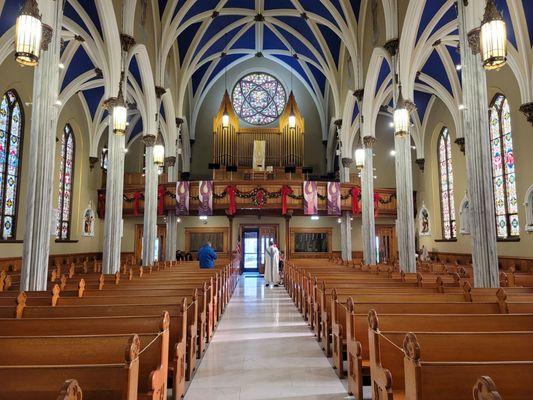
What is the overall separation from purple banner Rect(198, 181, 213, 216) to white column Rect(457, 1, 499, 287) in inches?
501

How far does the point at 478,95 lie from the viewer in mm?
7387

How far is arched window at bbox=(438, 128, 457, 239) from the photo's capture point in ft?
Result: 65.5

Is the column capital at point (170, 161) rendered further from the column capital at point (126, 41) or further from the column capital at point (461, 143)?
the column capital at point (461, 143)

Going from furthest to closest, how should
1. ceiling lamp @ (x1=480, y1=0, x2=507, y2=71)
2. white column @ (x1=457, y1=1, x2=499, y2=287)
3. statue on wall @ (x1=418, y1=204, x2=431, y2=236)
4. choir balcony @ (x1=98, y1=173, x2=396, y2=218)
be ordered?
statue on wall @ (x1=418, y1=204, x2=431, y2=236)
choir balcony @ (x1=98, y1=173, x2=396, y2=218)
white column @ (x1=457, y1=1, x2=499, y2=287)
ceiling lamp @ (x1=480, y1=0, x2=507, y2=71)

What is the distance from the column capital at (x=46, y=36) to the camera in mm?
6836

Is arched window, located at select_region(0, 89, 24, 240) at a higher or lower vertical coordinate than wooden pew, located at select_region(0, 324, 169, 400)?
higher

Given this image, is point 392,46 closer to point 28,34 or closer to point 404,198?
point 404,198

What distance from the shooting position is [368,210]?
15719mm

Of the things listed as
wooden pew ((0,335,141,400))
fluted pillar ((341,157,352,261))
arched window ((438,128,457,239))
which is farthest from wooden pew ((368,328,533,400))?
arched window ((438,128,457,239))

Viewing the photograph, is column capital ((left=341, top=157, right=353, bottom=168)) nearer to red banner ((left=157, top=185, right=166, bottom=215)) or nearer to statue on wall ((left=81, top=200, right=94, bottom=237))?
red banner ((left=157, top=185, right=166, bottom=215))

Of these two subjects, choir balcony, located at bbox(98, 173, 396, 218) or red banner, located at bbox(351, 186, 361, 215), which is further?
red banner, located at bbox(351, 186, 361, 215)

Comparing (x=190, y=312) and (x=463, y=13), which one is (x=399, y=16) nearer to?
(x=463, y=13)

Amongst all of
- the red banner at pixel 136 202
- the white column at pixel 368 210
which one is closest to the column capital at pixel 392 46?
the white column at pixel 368 210

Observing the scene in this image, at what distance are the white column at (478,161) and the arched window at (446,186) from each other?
13.4 meters
